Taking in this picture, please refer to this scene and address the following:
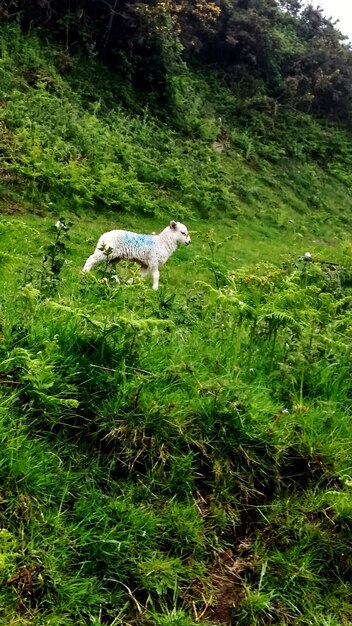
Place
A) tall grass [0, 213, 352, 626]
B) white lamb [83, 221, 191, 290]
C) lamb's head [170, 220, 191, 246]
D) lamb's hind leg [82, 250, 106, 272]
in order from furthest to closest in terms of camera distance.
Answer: lamb's head [170, 220, 191, 246] → white lamb [83, 221, 191, 290] → lamb's hind leg [82, 250, 106, 272] → tall grass [0, 213, 352, 626]

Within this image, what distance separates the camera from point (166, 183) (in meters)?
20.6

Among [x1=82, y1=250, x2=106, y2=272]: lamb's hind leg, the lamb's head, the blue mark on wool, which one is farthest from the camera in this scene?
the lamb's head

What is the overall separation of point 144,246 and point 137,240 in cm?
19

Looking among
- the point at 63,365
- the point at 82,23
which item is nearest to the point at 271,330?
the point at 63,365

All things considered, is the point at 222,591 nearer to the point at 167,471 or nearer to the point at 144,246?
the point at 167,471

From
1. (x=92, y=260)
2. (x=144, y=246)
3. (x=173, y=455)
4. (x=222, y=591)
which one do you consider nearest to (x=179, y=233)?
(x=144, y=246)

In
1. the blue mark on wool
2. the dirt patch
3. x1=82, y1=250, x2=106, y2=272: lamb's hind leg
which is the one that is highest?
the dirt patch

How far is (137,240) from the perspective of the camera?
11.7m

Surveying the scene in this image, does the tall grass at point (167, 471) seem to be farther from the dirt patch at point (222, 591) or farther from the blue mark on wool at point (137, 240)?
the blue mark on wool at point (137, 240)

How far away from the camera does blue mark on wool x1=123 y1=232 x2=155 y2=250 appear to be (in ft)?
37.9

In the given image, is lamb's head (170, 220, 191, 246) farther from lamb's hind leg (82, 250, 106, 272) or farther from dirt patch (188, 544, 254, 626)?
dirt patch (188, 544, 254, 626)

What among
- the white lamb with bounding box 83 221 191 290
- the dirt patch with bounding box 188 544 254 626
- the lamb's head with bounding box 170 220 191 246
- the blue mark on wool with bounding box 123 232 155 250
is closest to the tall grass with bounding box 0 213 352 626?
the dirt patch with bounding box 188 544 254 626

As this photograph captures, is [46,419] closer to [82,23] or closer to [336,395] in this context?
[336,395]

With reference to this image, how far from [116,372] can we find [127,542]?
1015 mm
